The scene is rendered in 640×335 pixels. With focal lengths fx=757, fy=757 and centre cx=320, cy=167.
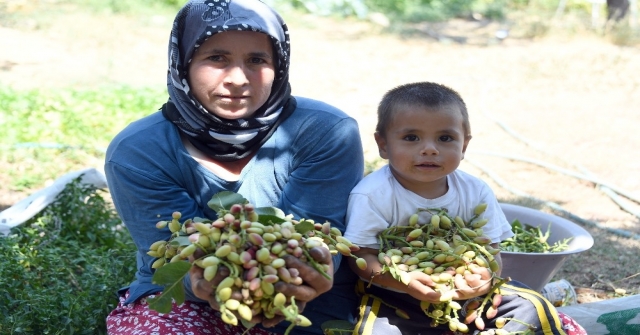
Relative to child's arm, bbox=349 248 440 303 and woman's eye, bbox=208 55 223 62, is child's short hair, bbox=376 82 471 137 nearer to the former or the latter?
child's arm, bbox=349 248 440 303

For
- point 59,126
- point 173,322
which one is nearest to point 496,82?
point 59,126

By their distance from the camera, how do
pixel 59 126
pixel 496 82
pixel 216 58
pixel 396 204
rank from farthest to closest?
pixel 496 82 → pixel 59 126 → pixel 396 204 → pixel 216 58

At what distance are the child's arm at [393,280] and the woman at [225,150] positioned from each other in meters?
0.10

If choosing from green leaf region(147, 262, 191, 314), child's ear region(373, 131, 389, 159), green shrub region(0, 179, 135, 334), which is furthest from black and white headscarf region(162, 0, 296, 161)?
green shrub region(0, 179, 135, 334)

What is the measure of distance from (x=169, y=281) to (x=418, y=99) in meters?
1.00

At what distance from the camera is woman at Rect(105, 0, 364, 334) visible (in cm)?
232

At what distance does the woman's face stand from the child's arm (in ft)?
1.92

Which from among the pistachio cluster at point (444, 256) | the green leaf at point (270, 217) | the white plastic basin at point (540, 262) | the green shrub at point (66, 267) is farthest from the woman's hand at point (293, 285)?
the white plastic basin at point (540, 262)

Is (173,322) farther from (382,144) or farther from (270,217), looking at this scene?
(382,144)

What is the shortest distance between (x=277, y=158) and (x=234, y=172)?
0.15m

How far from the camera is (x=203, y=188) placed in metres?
2.42

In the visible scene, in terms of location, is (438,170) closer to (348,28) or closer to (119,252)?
(119,252)

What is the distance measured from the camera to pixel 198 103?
93.3 inches

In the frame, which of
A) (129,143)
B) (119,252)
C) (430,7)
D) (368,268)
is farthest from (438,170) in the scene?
(430,7)
